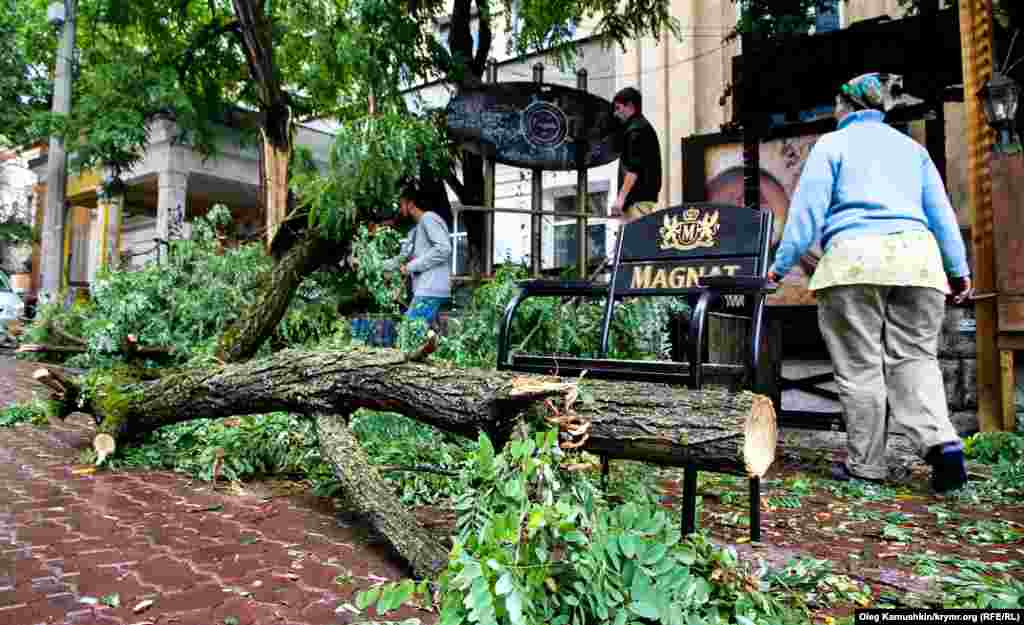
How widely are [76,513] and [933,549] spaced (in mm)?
3724

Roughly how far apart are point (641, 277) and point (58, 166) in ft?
48.6

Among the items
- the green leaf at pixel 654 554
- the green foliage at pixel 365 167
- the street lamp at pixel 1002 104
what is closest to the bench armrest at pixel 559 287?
the green leaf at pixel 654 554

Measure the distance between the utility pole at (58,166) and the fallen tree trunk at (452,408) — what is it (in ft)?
41.3

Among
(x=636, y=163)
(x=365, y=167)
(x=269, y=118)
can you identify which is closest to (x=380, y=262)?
(x=365, y=167)

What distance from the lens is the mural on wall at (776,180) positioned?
759 centimetres

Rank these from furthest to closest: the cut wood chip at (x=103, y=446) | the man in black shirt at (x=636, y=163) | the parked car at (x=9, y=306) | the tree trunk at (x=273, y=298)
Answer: the parked car at (x=9, y=306) < the man in black shirt at (x=636, y=163) < the tree trunk at (x=273, y=298) < the cut wood chip at (x=103, y=446)

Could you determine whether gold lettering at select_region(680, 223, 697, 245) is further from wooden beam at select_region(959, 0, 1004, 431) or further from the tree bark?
the tree bark

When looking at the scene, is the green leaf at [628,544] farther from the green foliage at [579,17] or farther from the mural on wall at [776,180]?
the green foliage at [579,17]

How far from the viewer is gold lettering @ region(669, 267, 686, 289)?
3.29 m

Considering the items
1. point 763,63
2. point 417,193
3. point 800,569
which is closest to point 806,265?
point 763,63

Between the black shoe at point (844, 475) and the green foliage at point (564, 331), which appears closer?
the black shoe at point (844, 475)

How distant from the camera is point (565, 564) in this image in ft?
5.43

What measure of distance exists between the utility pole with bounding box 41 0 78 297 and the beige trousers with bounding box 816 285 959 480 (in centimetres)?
1507

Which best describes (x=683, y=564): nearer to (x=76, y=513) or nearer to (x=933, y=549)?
(x=933, y=549)
